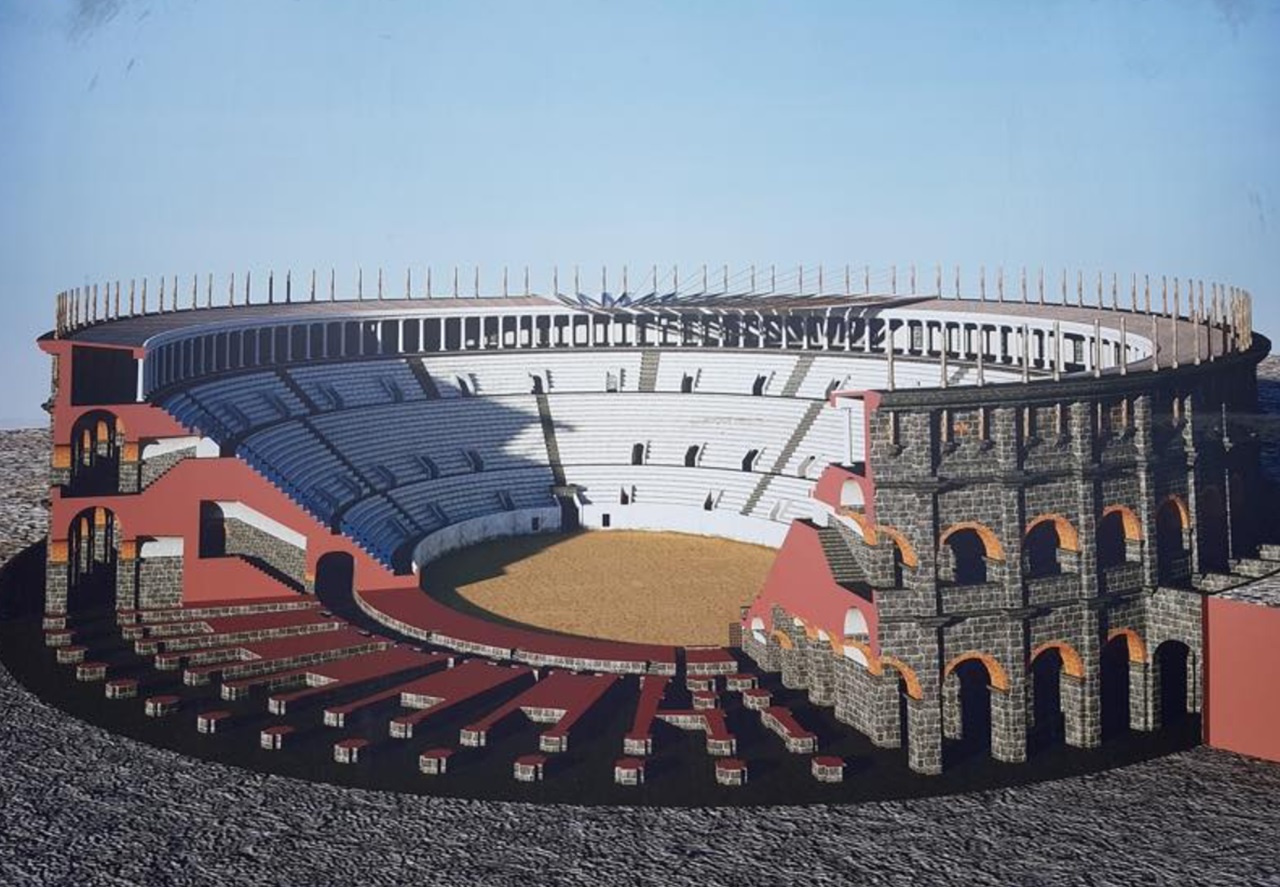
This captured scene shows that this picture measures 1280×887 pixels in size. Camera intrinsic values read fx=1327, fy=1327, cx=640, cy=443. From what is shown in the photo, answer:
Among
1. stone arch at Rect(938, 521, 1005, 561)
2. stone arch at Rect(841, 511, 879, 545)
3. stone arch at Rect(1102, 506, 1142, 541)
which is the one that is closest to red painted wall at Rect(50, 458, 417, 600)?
stone arch at Rect(841, 511, 879, 545)

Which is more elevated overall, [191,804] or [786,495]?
[786,495]

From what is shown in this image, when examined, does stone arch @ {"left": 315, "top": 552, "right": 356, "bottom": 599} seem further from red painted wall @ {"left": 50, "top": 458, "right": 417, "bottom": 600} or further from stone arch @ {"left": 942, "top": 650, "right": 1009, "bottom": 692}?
stone arch @ {"left": 942, "top": 650, "right": 1009, "bottom": 692}

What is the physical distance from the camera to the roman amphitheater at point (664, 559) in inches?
1623

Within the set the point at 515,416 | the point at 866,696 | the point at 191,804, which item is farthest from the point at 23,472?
the point at 866,696

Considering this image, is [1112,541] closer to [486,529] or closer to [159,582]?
[486,529]

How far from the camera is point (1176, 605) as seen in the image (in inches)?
1725

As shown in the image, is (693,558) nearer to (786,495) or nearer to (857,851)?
(786,495)

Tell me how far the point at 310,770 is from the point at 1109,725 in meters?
26.3

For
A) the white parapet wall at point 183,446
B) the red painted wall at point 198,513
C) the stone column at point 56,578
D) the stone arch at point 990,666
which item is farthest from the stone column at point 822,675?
the stone column at point 56,578

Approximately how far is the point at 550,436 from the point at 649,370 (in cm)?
932

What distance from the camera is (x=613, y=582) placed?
6562 centimetres

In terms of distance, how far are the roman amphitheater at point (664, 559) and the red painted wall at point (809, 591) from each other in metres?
0.20

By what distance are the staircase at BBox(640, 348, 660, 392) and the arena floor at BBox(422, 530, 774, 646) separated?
12668 millimetres

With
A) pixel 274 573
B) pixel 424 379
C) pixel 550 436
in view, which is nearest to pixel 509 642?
pixel 274 573
